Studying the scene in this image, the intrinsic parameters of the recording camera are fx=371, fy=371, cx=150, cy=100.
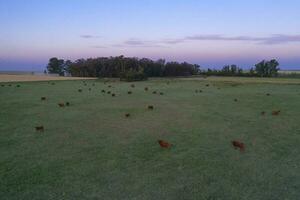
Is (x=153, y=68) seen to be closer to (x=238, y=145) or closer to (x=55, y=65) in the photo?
(x=55, y=65)

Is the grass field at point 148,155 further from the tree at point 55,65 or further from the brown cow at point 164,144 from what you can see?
the tree at point 55,65

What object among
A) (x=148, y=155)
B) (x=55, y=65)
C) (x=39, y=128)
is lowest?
(x=148, y=155)

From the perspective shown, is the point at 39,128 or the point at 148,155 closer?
the point at 148,155

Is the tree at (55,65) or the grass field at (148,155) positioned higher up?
the tree at (55,65)

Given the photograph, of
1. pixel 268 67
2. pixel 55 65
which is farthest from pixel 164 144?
pixel 55 65

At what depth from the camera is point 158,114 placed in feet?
16.6

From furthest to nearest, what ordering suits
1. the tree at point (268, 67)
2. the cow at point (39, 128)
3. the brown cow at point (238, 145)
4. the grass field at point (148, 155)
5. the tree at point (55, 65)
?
the tree at point (55, 65)
the tree at point (268, 67)
the cow at point (39, 128)
the brown cow at point (238, 145)
the grass field at point (148, 155)

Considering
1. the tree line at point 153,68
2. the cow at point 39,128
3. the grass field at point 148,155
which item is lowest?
the grass field at point 148,155

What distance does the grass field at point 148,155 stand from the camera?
2268 millimetres

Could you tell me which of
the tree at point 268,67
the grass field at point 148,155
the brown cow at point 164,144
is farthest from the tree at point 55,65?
the brown cow at point 164,144

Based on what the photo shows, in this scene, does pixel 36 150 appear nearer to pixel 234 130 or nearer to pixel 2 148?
pixel 2 148

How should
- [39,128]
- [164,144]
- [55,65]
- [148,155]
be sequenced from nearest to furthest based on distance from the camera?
[148,155], [164,144], [39,128], [55,65]

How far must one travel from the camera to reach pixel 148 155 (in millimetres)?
2980

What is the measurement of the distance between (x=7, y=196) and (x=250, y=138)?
2335mm
